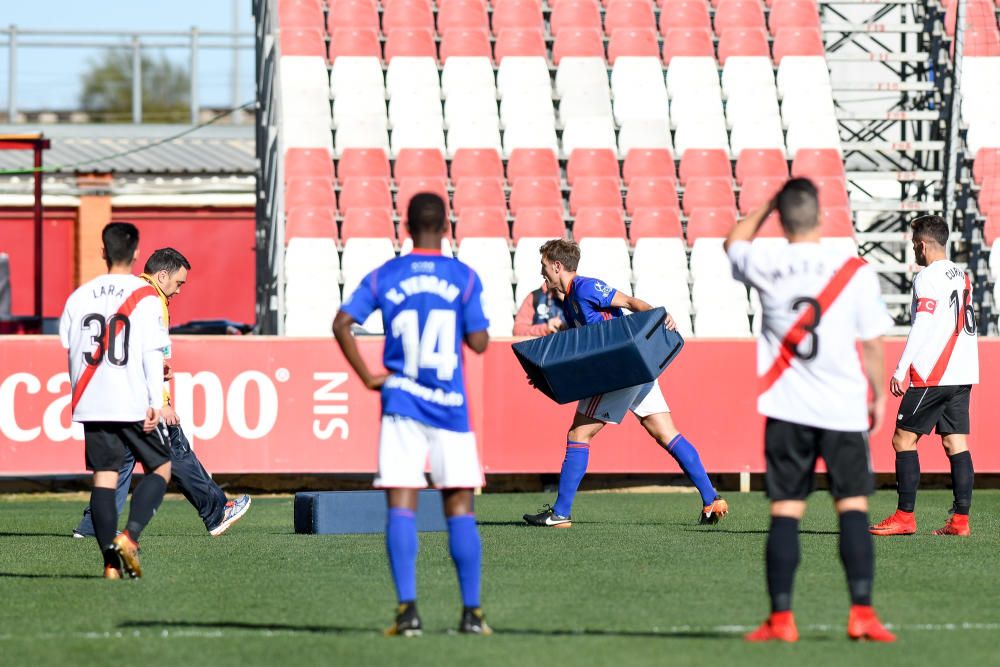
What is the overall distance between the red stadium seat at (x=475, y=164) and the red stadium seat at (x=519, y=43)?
1678mm

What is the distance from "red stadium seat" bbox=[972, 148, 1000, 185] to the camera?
63.4 ft

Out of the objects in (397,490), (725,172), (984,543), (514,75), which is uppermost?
(514,75)

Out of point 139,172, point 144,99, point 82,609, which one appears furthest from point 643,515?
point 144,99

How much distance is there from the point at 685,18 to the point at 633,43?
87cm

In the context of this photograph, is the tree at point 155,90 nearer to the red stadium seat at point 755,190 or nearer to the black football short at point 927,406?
the red stadium seat at point 755,190

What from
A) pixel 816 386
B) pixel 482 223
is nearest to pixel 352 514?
pixel 816 386

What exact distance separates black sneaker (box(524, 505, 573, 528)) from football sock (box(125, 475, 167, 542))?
346 centimetres

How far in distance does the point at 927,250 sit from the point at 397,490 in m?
4.86

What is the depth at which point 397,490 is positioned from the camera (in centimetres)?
589

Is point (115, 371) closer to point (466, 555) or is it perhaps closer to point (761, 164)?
point (466, 555)

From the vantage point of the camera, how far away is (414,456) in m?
5.88

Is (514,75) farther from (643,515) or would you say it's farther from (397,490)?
(397,490)

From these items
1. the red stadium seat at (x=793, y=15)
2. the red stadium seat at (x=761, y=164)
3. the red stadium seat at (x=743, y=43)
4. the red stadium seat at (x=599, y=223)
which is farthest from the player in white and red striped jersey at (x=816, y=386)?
the red stadium seat at (x=793, y=15)

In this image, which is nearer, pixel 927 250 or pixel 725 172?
pixel 927 250
